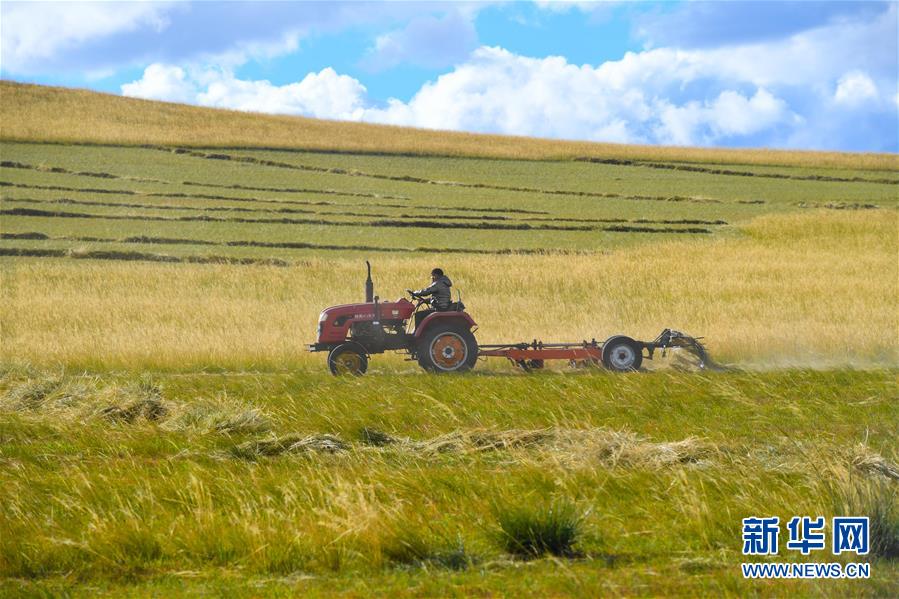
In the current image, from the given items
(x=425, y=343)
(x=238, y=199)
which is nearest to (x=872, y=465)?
(x=425, y=343)

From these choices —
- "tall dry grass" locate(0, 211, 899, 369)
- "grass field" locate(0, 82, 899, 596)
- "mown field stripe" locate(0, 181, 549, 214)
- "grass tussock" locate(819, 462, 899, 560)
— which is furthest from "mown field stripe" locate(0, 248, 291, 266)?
"grass tussock" locate(819, 462, 899, 560)

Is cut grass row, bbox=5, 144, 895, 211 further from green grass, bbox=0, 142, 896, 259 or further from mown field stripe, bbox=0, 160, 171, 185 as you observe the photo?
mown field stripe, bbox=0, 160, 171, 185

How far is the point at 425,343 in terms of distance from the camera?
16.4m

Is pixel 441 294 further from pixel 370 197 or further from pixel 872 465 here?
pixel 370 197

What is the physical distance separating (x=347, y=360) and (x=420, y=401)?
304 centimetres

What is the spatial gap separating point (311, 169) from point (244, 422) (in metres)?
48.4

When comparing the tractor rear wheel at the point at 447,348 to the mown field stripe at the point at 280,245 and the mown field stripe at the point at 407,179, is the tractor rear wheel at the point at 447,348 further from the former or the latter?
the mown field stripe at the point at 407,179

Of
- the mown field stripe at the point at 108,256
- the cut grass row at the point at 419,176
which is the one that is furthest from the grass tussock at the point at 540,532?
the cut grass row at the point at 419,176

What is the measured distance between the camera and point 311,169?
2325 inches

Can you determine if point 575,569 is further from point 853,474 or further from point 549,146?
point 549,146

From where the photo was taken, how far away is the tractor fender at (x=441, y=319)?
16.2 metres

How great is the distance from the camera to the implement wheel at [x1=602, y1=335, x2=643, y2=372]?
16453 millimetres

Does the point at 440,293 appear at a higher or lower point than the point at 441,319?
higher

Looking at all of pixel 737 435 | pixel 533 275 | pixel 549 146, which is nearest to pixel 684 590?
pixel 737 435
